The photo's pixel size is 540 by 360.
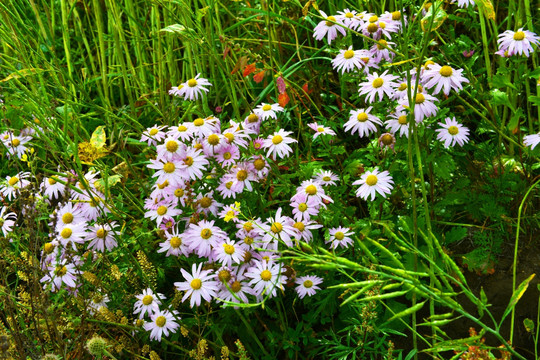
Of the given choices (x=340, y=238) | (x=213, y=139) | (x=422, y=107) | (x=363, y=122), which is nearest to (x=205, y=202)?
(x=213, y=139)

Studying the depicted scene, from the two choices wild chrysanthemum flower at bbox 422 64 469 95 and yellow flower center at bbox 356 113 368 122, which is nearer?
wild chrysanthemum flower at bbox 422 64 469 95

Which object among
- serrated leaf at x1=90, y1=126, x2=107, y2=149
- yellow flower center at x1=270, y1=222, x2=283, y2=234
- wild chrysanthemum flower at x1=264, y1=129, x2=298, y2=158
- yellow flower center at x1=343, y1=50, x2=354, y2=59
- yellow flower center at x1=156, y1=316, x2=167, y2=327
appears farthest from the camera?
yellow flower center at x1=343, y1=50, x2=354, y2=59

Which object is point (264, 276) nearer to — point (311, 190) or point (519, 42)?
point (311, 190)

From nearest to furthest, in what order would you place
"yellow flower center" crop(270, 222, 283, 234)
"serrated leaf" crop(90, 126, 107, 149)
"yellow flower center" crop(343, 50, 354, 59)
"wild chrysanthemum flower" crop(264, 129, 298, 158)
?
"yellow flower center" crop(270, 222, 283, 234), "wild chrysanthemum flower" crop(264, 129, 298, 158), "serrated leaf" crop(90, 126, 107, 149), "yellow flower center" crop(343, 50, 354, 59)

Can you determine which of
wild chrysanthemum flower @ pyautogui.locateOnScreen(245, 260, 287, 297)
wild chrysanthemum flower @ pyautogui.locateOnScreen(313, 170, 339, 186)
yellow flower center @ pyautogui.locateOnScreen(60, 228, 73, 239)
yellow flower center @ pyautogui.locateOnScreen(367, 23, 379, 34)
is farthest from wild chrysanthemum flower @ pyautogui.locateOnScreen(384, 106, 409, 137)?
yellow flower center @ pyautogui.locateOnScreen(60, 228, 73, 239)

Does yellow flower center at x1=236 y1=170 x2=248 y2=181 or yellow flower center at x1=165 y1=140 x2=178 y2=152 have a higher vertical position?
yellow flower center at x1=165 y1=140 x2=178 y2=152

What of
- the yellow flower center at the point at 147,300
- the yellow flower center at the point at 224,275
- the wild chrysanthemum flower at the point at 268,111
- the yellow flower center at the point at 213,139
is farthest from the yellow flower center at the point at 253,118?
the yellow flower center at the point at 147,300

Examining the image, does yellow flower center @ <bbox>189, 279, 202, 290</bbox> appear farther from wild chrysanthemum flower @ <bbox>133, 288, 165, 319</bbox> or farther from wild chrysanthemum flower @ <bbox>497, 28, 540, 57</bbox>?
wild chrysanthemum flower @ <bbox>497, 28, 540, 57</bbox>
